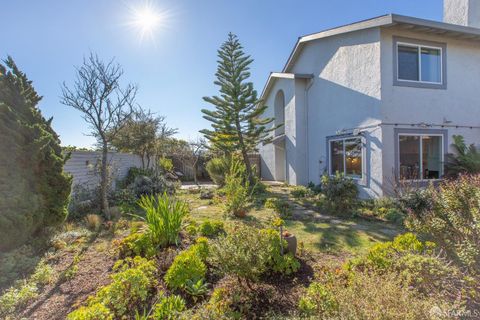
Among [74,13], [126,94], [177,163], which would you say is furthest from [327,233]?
[177,163]

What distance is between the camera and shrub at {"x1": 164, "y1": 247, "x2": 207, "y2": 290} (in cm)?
259

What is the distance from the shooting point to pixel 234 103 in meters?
10.8

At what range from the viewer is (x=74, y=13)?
5.39 meters

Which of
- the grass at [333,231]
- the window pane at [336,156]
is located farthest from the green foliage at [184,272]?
the window pane at [336,156]

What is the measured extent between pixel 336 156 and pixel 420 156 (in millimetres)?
2589

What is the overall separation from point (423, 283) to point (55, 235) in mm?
5884

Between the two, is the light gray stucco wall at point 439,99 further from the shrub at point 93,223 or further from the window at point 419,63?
the shrub at point 93,223

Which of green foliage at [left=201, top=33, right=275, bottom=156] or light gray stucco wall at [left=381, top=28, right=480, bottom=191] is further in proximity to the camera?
green foliage at [left=201, top=33, right=275, bottom=156]

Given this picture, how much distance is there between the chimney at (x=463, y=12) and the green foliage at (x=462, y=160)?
5.60m

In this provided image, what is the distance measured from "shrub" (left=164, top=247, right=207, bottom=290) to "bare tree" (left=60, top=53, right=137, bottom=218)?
4.34 m

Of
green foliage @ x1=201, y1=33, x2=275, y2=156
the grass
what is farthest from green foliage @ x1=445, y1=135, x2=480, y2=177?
green foliage @ x1=201, y1=33, x2=275, y2=156

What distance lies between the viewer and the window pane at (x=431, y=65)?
7.67 meters

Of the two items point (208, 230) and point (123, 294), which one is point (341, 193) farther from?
point (123, 294)

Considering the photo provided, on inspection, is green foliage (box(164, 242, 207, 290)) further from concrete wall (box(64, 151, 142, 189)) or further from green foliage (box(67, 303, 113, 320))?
concrete wall (box(64, 151, 142, 189))
